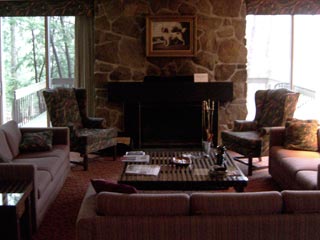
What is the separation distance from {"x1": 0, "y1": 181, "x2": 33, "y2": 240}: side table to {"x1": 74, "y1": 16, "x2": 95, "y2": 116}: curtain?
12.3 ft

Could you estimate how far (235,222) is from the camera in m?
2.81

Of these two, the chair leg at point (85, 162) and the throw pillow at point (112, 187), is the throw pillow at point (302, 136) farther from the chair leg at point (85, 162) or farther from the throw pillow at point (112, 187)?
the throw pillow at point (112, 187)

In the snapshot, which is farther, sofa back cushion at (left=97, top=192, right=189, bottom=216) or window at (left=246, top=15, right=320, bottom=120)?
window at (left=246, top=15, right=320, bottom=120)

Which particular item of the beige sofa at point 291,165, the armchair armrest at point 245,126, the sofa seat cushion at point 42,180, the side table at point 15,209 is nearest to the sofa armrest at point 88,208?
the side table at point 15,209

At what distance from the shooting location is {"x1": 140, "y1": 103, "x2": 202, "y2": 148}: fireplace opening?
738cm

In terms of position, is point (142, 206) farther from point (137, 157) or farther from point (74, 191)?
point (74, 191)

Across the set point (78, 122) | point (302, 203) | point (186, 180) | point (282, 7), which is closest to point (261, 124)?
point (282, 7)

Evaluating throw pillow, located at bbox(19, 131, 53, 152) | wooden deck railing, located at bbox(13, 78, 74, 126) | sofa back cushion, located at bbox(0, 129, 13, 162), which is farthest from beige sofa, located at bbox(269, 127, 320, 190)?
wooden deck railing, located at bbox(13, 78, 74, 126)

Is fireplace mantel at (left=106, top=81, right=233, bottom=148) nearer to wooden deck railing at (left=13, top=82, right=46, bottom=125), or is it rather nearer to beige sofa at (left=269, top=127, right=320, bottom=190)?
wooden deck railing at (left=13, top=82, right=46, bottom=125)

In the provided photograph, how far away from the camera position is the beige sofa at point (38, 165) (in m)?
4.07

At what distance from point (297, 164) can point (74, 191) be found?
2.43 meters

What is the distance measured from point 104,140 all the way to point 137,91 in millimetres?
1036

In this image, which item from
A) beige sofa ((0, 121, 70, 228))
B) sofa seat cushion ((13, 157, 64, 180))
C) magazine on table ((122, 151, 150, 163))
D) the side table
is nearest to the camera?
the side table

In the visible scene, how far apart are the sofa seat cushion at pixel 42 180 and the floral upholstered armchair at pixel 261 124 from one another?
261 cm
